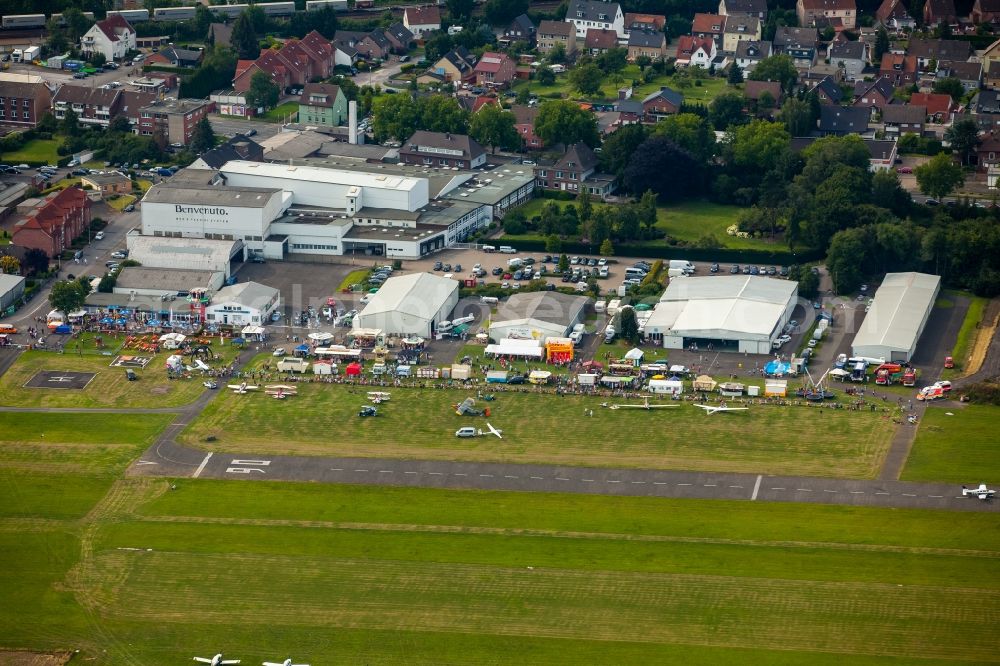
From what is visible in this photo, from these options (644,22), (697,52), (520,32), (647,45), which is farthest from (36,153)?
(644,22)

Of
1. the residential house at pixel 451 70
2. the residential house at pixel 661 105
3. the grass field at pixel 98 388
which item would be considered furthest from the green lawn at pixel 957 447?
the residential house at pixel 451 70

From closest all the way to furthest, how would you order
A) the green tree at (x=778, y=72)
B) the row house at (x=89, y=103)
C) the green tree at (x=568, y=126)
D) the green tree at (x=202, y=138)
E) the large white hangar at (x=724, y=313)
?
the large white hangar at (x=724, y=313) → the green tree at (x=568, y=126) → the green tree at (x=202, y=138) → the row house at (x=89, y=103) → the green tree at (x=778, y=72)

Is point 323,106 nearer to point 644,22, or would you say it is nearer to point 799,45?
point 644,22

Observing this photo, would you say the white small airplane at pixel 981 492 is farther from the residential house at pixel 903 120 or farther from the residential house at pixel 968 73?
the residential house at pixel 968 73

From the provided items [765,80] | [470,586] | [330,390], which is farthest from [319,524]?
[765,80]

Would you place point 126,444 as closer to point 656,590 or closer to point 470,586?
point 470,586

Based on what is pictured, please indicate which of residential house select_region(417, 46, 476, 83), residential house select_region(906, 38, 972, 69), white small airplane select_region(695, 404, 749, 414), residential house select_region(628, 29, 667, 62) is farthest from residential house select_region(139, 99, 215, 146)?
residential house select_region(906, 38, 972, 69)

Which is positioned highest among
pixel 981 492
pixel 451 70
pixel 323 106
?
pixel 451 70
